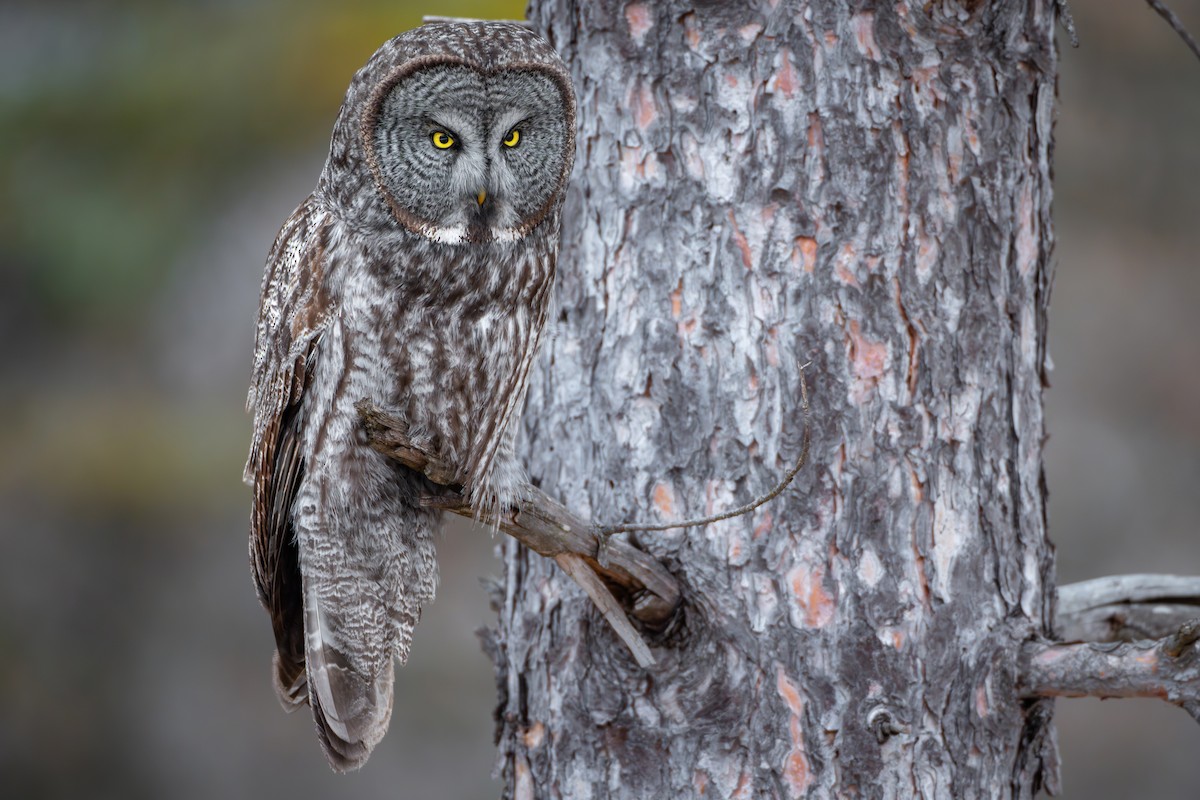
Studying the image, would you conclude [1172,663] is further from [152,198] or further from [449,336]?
[152,198]

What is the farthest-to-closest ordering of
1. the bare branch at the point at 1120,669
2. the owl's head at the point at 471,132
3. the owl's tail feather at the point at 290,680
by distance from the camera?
the owl's tail feather at the point at 290,680 < the owl's head at the point at 471,132 < the bare branch at the point at 1120,669

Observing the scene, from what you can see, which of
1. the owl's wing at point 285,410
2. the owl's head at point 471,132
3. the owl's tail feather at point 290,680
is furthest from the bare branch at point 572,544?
the owl's tail feather at point 290,680

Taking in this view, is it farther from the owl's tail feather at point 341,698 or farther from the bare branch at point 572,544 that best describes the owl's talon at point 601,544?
the owl's tail feather at point 341,698

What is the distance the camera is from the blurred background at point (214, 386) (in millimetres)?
5328

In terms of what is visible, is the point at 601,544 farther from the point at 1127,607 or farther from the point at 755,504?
the point at 1127,607

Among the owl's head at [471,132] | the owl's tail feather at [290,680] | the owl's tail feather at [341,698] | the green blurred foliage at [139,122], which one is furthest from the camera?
the green blurred foliage at [139,122]

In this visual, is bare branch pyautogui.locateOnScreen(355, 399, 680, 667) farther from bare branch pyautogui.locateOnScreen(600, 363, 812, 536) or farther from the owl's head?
the owl's head

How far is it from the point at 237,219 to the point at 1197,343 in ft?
14.7

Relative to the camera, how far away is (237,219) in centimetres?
573

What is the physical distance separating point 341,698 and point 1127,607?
56.3 inches

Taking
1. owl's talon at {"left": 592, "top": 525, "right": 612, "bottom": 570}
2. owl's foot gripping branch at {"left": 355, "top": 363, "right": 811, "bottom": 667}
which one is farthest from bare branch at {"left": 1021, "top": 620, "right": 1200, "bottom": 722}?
owl's talon at {"left": 592, "top": 525, "right": 612, "bottom": 570}

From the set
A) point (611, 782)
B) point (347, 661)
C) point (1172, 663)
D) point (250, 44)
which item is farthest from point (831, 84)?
point (250, 44)

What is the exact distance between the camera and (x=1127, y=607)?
223cm

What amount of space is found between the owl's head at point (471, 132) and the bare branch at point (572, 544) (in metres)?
0.36
